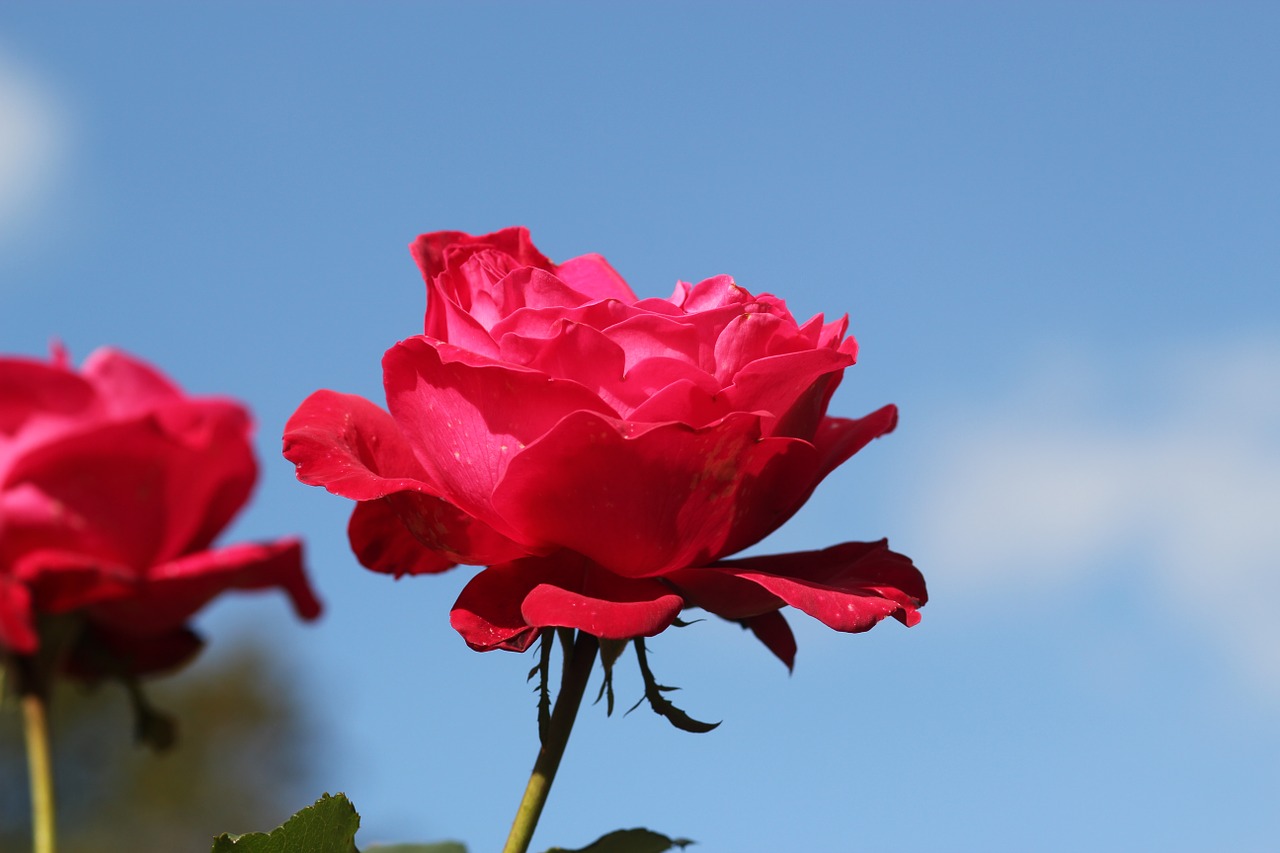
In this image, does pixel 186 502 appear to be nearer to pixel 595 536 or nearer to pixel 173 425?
pixel 173 425

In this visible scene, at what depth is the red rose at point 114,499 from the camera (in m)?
0.72

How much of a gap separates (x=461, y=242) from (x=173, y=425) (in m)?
0.51

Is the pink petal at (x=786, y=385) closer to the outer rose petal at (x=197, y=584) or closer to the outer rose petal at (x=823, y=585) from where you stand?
the outer rose petal at (x=823, y=585)

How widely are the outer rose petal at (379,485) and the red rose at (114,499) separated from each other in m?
0.23

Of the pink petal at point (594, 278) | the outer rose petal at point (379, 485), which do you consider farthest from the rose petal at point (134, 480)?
the pink petal at point (594, 278)

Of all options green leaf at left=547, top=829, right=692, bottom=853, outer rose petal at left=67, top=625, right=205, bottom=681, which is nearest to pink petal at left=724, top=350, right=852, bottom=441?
green leaf at left=547, top=829, right=692, bottom=853

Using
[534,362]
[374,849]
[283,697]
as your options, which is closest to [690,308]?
[534,362]

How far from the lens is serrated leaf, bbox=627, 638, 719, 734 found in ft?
3.24

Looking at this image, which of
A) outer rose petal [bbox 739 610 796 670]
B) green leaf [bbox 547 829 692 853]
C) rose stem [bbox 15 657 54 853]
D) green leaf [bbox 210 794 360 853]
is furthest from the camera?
outer rose petal [bbox 739 610 796 670]

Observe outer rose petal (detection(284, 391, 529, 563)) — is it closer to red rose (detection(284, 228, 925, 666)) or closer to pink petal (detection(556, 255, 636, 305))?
red rose (detection(284, 228, 925, 666))

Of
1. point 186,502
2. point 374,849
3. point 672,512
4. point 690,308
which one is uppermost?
point 690,308

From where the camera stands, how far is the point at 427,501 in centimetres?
102

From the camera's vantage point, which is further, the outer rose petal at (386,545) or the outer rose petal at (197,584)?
the outer rose petal at (386,545)

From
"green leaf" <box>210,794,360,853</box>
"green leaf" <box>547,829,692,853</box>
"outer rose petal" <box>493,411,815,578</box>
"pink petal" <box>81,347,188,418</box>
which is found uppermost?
"outer rose petal" <box>493,411,815,578</box>
